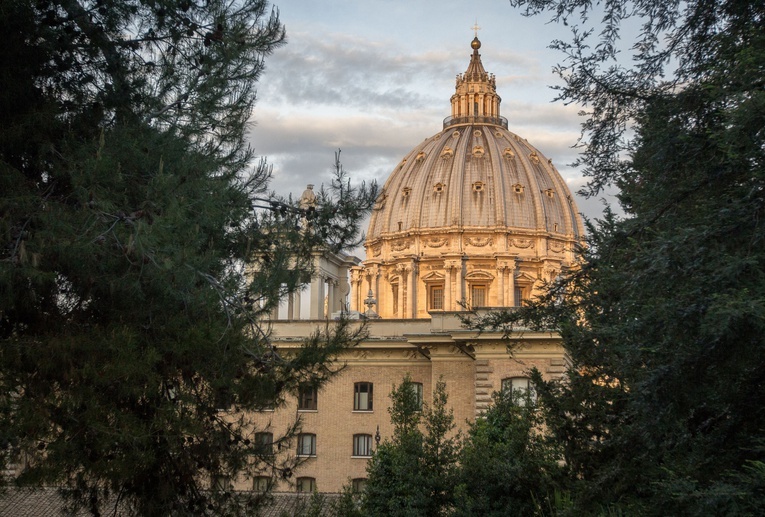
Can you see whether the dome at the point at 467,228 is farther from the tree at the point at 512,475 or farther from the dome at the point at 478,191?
the tree at the point at 512,475

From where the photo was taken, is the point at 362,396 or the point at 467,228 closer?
the point at 362,396

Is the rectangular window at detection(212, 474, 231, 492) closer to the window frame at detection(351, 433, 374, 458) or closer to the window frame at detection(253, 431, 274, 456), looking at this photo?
the window frame at detection(253, 431, 274, 456)

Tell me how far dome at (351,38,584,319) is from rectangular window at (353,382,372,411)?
34.5 meters

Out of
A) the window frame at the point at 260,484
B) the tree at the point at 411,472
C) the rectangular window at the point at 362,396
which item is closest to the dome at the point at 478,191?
the rectangular window at the point at 362,396

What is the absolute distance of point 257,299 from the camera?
9.69 meters

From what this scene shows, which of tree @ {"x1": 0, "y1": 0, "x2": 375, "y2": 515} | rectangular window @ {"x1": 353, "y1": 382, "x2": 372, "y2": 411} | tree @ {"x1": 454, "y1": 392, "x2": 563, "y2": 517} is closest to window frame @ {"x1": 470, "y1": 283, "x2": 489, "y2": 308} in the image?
rectangular window @ {"x1": 353, "y1": 382, "x2": 372, "y2": 411}

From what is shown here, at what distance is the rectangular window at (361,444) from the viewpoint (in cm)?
3972

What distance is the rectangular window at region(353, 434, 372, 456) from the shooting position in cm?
3972

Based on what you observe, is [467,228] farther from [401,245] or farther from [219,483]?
[219,483]

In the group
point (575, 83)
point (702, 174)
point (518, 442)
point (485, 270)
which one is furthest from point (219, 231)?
point (485, 270)

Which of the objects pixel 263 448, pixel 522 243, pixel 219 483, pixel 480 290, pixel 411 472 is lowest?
pixel 411 472

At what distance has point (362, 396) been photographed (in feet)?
131

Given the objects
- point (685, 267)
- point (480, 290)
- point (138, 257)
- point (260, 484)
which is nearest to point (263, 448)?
point (260, 484)

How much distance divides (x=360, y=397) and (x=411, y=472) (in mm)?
23563
